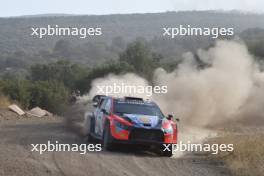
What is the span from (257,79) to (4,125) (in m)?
13.6

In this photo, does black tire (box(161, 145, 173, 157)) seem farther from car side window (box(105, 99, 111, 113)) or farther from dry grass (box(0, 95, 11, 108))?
dry grass (box(0, 95, 11, 108))

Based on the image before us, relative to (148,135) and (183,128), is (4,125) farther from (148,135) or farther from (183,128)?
(148,135)

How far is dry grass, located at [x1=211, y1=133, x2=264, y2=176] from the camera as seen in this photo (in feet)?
49.5

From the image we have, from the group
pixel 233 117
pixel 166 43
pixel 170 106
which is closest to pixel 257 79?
pixel 233 117

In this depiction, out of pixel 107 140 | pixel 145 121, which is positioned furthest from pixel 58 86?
pixel 145 121

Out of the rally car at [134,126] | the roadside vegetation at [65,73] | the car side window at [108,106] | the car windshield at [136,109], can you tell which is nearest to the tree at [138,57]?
the roadside vegetation at [65,73]

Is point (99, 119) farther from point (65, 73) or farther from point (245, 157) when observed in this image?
point (65, 73)

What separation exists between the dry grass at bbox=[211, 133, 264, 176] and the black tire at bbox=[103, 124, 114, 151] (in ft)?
9.64

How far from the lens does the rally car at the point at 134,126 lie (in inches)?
704

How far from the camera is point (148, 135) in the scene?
17.9 metres

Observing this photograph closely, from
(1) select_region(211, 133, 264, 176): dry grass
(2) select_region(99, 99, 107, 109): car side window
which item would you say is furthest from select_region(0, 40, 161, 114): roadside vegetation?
(1) select_region(211, 133, 264, 176): dry grass

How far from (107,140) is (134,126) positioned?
0.91 meters

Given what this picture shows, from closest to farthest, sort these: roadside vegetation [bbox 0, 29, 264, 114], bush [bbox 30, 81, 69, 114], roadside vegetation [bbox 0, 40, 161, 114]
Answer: roadside vegetation [bbox 0, 40, 161, 114] → roadside vegetation [bbox 0, 29, 264, 114] → bush [bbox 30, 81, 69, 114]

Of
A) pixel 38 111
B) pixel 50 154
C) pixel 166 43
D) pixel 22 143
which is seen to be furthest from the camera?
pixel 166 43
